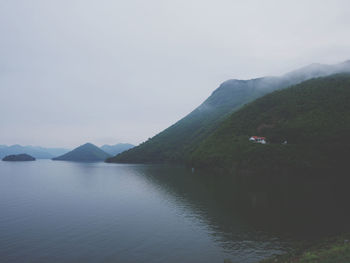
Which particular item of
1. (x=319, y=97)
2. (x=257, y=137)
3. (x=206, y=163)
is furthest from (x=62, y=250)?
(x=319, y=97)

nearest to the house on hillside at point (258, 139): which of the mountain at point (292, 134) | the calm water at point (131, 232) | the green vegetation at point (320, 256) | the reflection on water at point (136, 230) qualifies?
the mountain at point (292, 134)

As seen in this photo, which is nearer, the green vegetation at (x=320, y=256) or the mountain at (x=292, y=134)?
the green vegetation at (x=320, y=256)

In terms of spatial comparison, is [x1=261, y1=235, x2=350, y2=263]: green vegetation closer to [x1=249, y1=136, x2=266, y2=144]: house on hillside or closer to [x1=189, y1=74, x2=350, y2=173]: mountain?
[x1=189, y1=74, x2=350, y2=173]: mountain

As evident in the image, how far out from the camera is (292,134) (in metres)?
140

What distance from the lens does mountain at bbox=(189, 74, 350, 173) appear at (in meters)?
119

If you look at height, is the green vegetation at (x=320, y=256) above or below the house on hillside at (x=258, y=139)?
below

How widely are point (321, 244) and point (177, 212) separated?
3052 cm

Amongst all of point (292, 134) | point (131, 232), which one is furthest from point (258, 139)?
point (131, 232)

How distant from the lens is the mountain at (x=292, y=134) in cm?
11894

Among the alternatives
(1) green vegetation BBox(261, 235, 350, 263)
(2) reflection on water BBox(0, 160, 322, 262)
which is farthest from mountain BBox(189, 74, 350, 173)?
(1) green vegetation BBox(261, 235, 350, 263)

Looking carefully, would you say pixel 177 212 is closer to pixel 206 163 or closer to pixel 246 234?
pixel 246 234

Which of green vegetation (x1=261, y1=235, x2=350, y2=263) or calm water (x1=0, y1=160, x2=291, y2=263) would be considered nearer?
green vegetation (x1=261, y1=235, x2=350, y2=263)

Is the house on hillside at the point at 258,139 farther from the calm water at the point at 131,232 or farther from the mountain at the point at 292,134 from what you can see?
the calm water at the point at 131,232

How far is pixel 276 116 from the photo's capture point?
17175 centimetres
